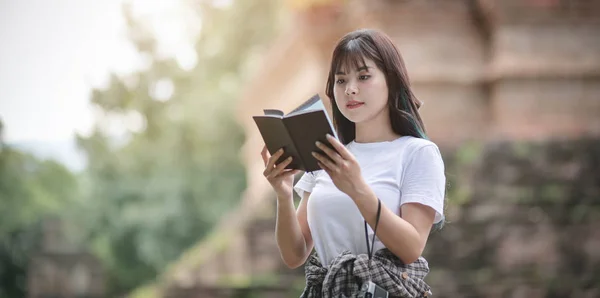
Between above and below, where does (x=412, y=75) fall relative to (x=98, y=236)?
above

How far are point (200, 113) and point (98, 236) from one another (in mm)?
6255

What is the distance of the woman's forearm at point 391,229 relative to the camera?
2.51 metres

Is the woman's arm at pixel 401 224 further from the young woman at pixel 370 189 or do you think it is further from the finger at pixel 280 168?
the finger at pixel 280 168

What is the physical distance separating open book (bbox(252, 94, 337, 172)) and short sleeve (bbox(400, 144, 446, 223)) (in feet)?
0.89

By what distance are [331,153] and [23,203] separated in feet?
51.9

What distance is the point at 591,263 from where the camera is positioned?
7.50 meters

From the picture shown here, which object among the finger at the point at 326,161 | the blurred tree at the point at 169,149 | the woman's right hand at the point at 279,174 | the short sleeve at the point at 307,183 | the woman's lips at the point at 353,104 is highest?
the woman's lips at the point at 353,104

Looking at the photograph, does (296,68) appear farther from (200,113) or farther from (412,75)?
(200,113)

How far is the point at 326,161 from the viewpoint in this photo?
2533 millimetres

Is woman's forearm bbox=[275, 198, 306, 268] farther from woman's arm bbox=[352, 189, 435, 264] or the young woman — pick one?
woman's arm bbox=[352, 189, 435, 264]

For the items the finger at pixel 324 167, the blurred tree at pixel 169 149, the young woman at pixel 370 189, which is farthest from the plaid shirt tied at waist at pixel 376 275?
the blurred tree at pixel 169 149

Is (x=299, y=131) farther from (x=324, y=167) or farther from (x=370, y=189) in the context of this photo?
(x=370, y=189)

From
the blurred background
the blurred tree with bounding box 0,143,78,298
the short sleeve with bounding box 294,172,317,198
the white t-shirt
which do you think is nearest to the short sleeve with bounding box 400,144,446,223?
the white t-shirt

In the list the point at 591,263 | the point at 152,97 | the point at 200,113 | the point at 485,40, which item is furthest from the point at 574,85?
the point at 152,97
